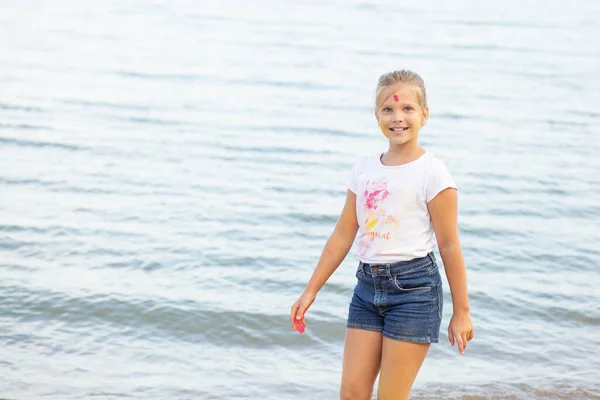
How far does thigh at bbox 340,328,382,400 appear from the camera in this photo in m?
4.05

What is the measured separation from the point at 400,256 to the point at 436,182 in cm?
34

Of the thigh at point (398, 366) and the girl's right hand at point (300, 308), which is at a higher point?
the girl's right hand at point (300, 308)

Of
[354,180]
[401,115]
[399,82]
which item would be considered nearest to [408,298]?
[354,180]

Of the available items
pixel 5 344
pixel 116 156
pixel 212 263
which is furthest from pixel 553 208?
pixel 5 344

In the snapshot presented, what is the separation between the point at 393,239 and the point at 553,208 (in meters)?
6.02

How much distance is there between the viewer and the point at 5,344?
631 cm

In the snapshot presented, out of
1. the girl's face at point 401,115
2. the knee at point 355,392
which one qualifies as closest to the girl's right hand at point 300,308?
the knee at point 355,392

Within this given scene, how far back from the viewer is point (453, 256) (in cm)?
393

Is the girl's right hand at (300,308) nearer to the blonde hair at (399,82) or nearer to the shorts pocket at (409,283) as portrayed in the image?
the shorts pocket at (409,283)

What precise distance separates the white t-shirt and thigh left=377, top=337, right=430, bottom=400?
355 mm

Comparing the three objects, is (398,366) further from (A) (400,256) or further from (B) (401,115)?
(B) (401,115)

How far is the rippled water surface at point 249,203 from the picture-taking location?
6188 mm

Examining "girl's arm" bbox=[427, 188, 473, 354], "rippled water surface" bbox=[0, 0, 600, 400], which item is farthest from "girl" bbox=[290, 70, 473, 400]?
"rippled water surface" bbox=[0, 0, 600, 400]

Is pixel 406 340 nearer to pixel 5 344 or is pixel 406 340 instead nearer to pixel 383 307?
pixel 383 307
